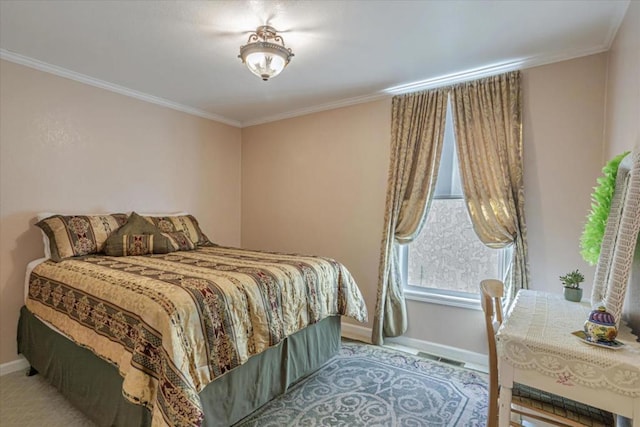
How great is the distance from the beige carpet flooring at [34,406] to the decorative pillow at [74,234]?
0.92 meters

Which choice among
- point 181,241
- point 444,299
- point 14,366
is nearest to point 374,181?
A: point 444,299

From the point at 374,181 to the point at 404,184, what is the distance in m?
0.36

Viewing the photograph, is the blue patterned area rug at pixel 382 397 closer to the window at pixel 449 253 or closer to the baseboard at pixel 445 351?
the baseboard at pixel 445 351

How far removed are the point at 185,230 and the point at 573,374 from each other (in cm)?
311

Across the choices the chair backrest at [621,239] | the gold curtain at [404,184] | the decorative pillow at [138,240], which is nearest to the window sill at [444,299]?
the gold curtain at [404,184]

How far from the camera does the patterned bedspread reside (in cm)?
141

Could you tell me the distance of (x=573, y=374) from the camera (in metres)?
1.08

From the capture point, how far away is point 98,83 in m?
2.96

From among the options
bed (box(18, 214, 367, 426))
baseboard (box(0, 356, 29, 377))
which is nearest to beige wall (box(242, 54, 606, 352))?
bed (box(18, 214, 367, 426))

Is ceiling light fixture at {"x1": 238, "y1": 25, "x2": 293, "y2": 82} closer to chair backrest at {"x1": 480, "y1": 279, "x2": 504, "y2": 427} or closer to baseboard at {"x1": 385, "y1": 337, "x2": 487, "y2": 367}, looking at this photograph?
chair backrest at {"x1": 480, "y1": 279, "x2": 504, "y2": 427}

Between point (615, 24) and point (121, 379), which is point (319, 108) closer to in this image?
point (615, 24)

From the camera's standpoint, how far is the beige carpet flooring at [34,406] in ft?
6.23

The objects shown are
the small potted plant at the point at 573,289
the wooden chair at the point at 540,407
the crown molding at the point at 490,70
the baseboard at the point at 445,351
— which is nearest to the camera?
the wooden chair at the point at 540,407

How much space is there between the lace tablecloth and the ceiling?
5.76 feet
